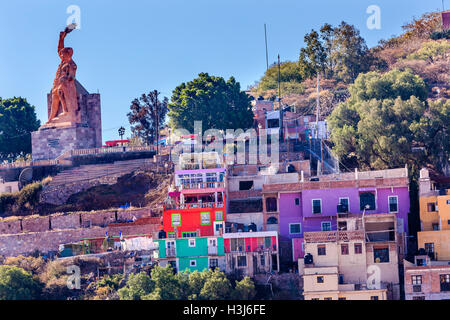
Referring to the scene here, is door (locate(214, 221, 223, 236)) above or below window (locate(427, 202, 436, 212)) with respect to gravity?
below

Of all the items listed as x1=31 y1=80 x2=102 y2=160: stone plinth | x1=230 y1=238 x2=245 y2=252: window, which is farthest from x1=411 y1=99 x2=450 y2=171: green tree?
x1=31 y1=80 x2=102 y2=160: stone plinth

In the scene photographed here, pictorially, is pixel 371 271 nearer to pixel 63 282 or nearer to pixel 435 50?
pixel 63 282

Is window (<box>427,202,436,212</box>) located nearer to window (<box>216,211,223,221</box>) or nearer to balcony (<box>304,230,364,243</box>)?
balcony (<box>304,230,364,243</box>)

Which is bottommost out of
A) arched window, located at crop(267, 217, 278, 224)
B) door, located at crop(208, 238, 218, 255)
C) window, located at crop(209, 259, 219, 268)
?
window, located at crop(209, 259, 219, 268)

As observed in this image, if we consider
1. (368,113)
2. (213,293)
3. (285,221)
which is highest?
(368,113)

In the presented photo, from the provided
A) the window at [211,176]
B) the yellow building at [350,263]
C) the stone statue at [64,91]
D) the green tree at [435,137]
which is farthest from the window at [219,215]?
the stone statue at [64,91]

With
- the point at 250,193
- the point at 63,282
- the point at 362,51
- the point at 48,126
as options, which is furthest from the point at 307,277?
the point at 362,51

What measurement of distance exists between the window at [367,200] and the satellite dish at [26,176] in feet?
60.7

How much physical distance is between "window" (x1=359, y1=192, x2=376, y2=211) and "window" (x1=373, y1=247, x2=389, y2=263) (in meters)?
2.97

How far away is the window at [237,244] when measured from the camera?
3061 cm

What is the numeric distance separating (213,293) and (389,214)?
288 inches

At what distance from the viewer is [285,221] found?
32.2 meters

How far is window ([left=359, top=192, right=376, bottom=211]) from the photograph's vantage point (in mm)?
31688

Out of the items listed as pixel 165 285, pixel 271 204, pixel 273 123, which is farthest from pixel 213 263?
pixel 273 123
